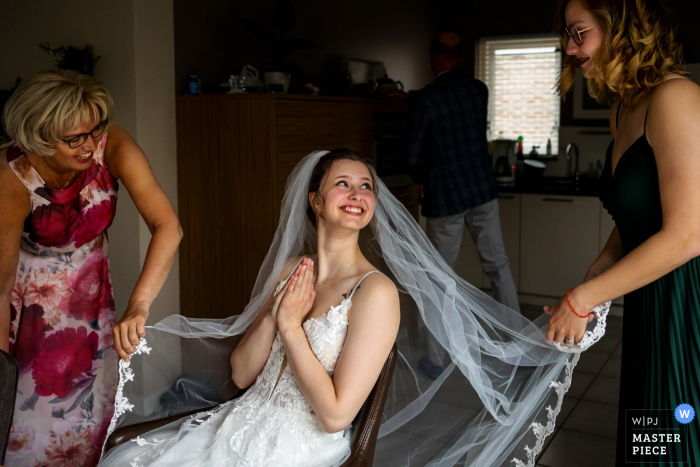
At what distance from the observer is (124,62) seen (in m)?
3.36

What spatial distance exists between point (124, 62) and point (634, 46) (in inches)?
101

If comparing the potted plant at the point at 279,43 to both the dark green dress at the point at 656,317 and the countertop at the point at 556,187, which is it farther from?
the dark green dress at the point at 656,317

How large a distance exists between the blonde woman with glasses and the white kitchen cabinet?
3.96 m

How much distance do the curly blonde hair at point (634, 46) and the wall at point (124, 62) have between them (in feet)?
7.97

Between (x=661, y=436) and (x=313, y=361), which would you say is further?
(x=313, y=361)

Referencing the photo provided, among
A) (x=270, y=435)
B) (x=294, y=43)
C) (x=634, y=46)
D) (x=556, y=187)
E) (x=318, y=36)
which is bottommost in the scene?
(x=270, y=435)

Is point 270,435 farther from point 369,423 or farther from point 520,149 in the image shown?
Answer: point 520,149

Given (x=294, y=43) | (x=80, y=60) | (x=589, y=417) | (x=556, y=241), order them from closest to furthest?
(x=80, y=60) < (x=589, y=417) < (x=294, y=43) < (x=556, y=241)

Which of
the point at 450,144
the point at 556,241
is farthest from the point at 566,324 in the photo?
the point at 556,241

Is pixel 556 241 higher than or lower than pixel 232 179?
lower

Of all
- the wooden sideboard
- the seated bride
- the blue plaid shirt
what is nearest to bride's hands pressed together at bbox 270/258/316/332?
the seated bride

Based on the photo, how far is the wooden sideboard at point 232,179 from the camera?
11.6 feet

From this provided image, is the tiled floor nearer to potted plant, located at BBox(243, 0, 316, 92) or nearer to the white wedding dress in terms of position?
the white wedding dress

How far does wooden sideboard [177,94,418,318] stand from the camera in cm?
355
